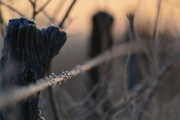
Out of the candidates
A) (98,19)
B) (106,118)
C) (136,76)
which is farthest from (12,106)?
(136,76)

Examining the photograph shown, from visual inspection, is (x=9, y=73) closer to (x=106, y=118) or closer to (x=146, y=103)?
(x=146, y=103)

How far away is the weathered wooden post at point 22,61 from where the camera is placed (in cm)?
113

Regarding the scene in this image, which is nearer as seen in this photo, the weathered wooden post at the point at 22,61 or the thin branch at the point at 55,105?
the weathered wooden post at the point at 22,61

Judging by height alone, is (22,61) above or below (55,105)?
above

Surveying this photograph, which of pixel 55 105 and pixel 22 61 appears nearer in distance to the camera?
pixel 22 61

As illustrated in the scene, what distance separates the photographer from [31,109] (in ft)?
3.89

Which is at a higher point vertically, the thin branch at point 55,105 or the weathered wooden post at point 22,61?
the weathered wooden post at point 22,61

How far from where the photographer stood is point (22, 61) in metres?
→ 1.15

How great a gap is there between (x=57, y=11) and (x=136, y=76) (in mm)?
4631

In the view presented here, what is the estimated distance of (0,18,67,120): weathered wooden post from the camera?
113cm

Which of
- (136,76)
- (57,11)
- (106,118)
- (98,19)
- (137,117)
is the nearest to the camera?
(137,117)

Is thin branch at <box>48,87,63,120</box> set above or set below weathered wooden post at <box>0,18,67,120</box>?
below

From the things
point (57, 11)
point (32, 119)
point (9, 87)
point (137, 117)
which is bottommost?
point (137, 117)

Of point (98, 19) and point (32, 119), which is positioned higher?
point (98, 19)
